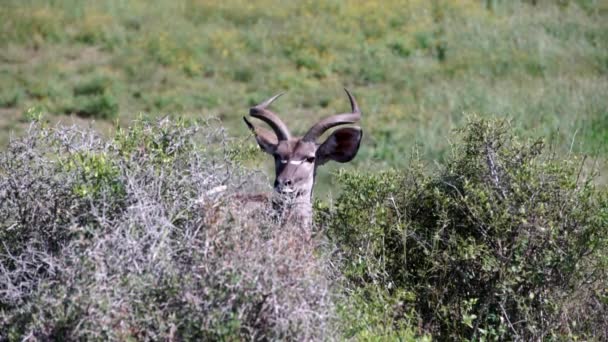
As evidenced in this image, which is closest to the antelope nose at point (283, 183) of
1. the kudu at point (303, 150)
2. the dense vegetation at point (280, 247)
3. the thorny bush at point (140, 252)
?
the kudu at point (303, 150)

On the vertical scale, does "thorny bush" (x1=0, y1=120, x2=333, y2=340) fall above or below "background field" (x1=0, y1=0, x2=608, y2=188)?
above

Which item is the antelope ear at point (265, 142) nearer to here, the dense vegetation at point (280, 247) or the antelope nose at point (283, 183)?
the antelope nose at point (283, 183)

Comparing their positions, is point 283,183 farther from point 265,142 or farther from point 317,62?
point 317,62

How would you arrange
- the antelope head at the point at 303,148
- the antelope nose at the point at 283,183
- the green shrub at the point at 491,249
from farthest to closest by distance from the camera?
1. the antelope head at the point at 303,148
2. the antelope nose at the point at 283,183
3. the green shrub at the point at 491,249

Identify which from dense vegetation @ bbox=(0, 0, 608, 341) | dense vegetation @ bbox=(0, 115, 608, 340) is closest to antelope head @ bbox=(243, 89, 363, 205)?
dense vegetation @ bbox=(0, 0, 608, 341)

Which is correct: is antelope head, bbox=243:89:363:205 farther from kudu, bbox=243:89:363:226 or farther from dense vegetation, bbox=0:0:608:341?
dense vegetation, bbox=0:0:608:341

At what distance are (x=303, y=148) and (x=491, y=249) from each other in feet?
7.59

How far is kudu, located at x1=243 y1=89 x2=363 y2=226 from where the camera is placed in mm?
10094

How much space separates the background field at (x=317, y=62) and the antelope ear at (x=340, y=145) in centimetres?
727

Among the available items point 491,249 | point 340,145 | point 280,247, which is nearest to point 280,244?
point 280,247

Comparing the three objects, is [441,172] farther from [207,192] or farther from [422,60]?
[422,60]

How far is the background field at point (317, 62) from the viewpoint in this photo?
2034 centimetres

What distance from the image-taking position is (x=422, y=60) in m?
23.7

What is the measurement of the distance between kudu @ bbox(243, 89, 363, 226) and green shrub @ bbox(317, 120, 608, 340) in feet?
2.09
